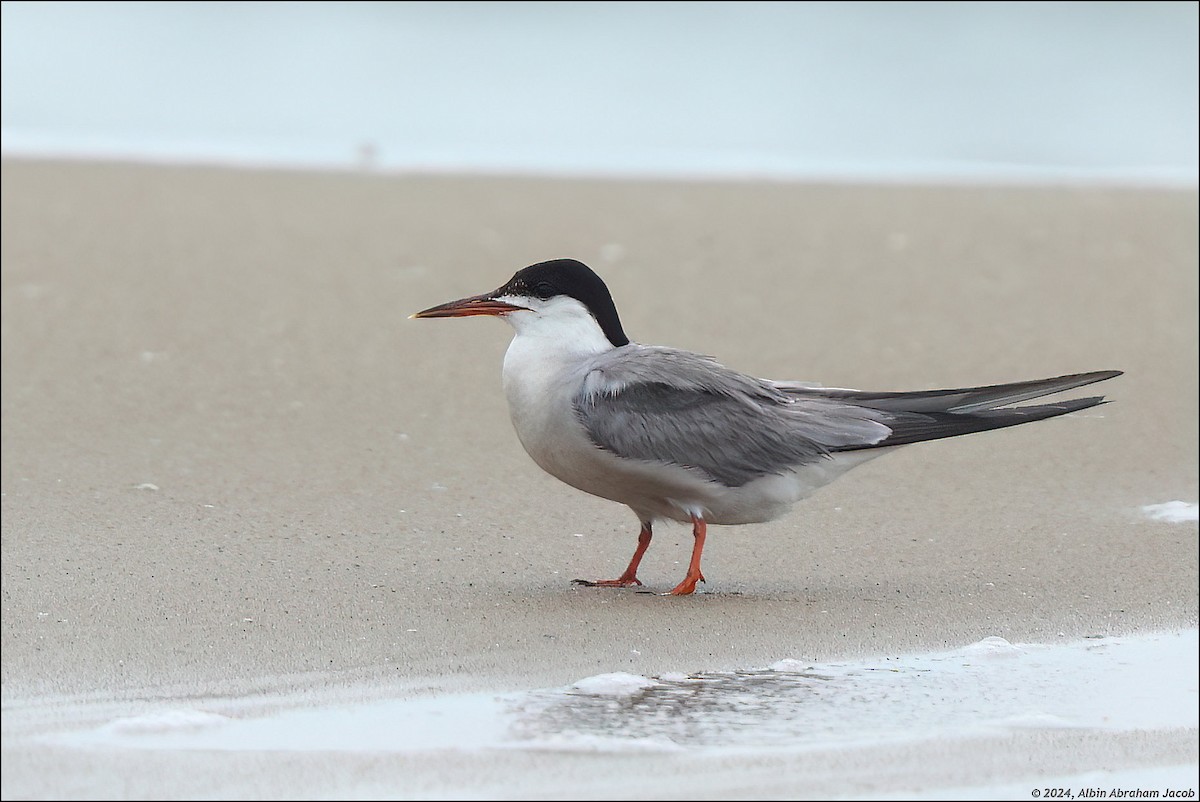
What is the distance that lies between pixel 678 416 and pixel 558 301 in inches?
18.6

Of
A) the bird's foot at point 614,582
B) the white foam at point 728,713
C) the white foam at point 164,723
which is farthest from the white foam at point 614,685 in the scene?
the bird's foot at point 614,582

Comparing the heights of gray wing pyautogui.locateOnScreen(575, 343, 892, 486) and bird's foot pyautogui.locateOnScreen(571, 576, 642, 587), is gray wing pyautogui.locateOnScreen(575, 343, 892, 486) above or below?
above

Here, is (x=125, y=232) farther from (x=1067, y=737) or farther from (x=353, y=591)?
(x=1067, y=737)

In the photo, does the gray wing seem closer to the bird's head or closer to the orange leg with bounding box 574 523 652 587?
the bird's head

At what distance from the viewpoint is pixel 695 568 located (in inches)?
172

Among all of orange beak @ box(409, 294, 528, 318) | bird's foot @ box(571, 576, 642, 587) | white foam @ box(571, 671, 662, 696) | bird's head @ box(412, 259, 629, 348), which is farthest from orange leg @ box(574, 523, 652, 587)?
white foam @ box(571, 671, 662, 696)

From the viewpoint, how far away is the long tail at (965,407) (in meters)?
4.51

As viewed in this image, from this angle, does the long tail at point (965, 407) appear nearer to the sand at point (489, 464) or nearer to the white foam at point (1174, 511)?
the sand at point (489, 464)

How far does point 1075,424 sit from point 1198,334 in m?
1.32

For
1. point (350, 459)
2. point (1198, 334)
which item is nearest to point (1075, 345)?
point (1198, 334)

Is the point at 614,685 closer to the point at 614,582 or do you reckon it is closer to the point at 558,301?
the point at 614,582

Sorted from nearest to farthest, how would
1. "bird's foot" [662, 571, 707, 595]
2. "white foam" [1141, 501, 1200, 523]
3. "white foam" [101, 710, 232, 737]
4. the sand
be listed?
"white foam" [101, 710, 232, 737], the sand, "bird's foot" [662, 571, 707, 595], "white foam" [1141, 501, 1200, 523]

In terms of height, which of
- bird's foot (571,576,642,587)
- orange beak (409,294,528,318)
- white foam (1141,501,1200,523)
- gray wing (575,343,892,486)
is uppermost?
→ orange beak (409,294,528,318)

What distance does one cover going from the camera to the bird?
4359 millimetres
